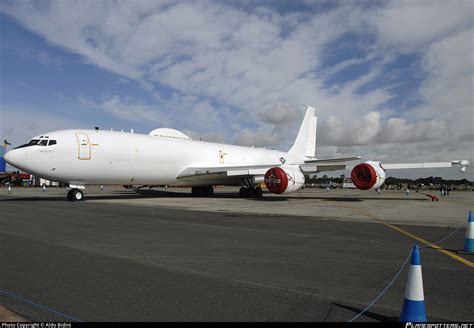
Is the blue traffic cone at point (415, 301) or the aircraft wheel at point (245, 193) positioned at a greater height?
the aircraft wheel at point (245, 193)

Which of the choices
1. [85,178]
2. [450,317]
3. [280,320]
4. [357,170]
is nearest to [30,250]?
[280,320]

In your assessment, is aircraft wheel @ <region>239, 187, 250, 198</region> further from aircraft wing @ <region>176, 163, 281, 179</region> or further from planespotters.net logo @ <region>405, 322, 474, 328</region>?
planespotters.net logo @ <region>405, 322, 474, 328</region>

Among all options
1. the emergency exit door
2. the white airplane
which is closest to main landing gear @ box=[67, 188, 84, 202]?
the white airplane

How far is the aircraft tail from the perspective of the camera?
37.2m

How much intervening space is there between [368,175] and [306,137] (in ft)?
46.2

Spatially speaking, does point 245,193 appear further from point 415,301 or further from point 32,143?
point 415,301

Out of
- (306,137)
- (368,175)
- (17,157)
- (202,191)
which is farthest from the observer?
(306,137)

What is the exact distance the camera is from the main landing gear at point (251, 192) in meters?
28.2

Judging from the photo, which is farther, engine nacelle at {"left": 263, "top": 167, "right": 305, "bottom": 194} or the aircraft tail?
the aircraft tail

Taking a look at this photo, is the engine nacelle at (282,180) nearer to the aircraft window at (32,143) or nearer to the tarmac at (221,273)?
the tarmac at (221,273)

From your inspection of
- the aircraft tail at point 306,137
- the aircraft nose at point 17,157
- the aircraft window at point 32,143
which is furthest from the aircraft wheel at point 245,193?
the aircraft nose at point 17,157

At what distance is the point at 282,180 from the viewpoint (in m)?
22.8

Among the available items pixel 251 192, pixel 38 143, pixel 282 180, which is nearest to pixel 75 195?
pixel 38 143

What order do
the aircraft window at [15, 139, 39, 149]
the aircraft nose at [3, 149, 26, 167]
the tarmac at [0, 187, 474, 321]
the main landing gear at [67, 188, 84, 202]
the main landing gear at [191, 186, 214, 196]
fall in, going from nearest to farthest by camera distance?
the tarmac at [0, 187, 474, 321], the aircraft nose at [3, 149, 26, 167], the aircraft window at [15, 139, 39, 149], the main landing gear at [67, 188, 84, 202], the main landing gear at [191, 186, 214, 196]
